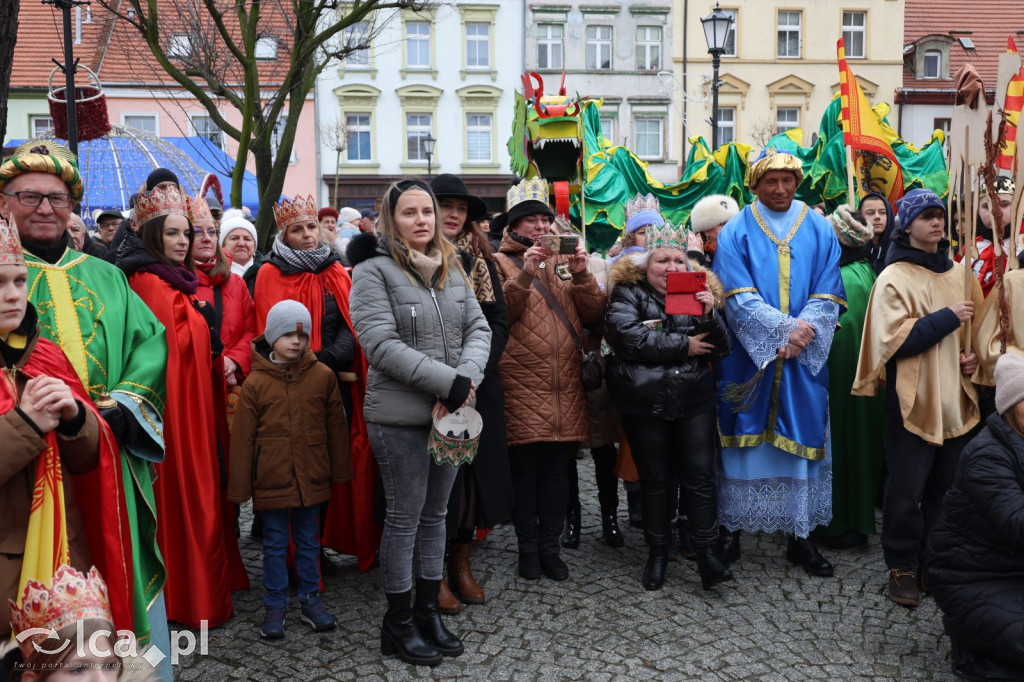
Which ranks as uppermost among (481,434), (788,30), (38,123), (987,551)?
(788,30)

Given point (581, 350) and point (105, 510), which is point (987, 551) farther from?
point (105, 510)

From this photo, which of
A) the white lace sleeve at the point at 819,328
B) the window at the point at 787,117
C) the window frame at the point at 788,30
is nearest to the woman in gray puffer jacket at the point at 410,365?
the white lace sleeve at the point at 819,328

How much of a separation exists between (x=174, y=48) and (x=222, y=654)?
10.9 m

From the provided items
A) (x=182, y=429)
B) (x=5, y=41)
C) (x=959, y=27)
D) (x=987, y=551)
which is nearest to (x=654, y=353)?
(x=987, y=551)

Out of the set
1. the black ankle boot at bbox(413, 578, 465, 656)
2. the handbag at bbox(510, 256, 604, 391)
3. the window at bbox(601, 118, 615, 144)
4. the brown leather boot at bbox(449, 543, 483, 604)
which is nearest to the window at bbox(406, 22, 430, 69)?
the window at bbox(601, 118, 615, 144)

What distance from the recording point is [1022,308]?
14.4ft

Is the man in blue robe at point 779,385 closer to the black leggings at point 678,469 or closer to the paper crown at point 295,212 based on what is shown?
the black leggings at point 678,469

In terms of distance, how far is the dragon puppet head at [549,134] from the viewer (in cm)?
590

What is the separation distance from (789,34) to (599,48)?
663 cm

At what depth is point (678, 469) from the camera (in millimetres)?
4664

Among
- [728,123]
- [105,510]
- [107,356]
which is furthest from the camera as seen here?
[728,123]

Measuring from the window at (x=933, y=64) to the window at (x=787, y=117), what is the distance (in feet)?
14.3

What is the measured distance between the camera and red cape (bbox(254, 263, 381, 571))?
477 centimetres

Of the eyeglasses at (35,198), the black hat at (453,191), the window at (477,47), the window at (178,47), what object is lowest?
the eyeglasses at (35,198)
